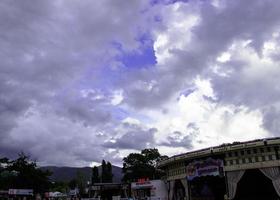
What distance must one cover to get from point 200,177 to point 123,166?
5943cm

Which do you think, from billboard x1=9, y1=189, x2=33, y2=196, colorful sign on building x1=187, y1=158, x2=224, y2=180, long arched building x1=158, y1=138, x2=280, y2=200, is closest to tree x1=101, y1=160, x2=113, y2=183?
billboard x1=9, y1=189, x2=33, y2=196

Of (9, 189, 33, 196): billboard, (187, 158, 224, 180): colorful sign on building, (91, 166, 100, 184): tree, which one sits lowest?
(9, 189, 33, 196): billboard

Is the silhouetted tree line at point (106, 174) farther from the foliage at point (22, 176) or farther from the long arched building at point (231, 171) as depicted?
the long arched building at point (231, 171)

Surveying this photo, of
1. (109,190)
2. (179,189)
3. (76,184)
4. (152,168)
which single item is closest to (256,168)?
(179,189)

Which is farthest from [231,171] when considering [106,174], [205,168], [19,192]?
[106,174]

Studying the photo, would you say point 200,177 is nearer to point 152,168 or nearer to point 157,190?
point 157,190

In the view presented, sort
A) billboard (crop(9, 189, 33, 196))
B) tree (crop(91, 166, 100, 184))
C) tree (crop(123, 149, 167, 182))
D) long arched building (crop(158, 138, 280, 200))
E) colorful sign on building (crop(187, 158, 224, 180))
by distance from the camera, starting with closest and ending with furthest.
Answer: long arched building (crop(158, 138, 280, 200)), colorful sign on building (crop(187, 158, 224, 180)), billboard (crop(9, 189, 33, 196)), tree (crop(123, 149, 167, 182)), tree (crop(91, 166, 100, 184))

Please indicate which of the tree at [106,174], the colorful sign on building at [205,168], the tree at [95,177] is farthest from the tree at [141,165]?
the colorful sign on building at [205,168]

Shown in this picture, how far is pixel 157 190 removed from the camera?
67625 mm

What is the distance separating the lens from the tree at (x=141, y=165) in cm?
10883

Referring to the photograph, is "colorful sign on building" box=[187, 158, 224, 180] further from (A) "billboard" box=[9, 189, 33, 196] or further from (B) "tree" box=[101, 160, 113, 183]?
(B) "tree" box=[101, 160, 113, 183]

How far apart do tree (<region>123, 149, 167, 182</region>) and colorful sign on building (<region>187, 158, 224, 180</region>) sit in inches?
2072

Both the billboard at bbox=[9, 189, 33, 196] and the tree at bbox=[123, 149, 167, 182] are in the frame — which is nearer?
the billboard at bbox=[9, 189, 33, 196]

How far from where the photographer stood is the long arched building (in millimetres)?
48875
